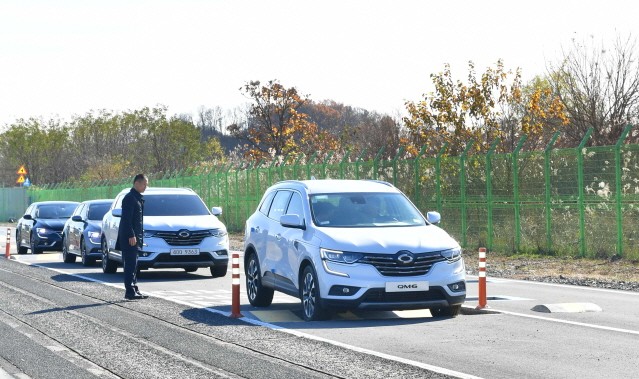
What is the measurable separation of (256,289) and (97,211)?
12.8m

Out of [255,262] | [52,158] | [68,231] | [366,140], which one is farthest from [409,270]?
[52,158]

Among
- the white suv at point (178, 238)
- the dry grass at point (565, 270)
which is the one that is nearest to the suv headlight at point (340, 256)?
the dry grass at point (565, 270)

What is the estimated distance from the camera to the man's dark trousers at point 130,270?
1744 centimetres

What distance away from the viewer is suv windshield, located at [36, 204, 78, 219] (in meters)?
33.7

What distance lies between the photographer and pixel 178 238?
2155 centimetres

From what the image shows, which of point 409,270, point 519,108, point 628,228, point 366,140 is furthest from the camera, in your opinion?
point 366,140

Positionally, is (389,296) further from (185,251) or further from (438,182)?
(438,182)

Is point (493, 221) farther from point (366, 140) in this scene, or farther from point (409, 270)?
point (366, 140)

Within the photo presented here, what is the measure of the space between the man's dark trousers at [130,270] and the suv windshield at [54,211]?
16.2 meters

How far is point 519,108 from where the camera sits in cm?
4003

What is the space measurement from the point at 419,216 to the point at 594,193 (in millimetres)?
10065

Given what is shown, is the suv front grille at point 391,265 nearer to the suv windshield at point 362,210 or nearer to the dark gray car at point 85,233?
the suv windshield at point 362,210

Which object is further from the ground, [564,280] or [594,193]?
[594,193]

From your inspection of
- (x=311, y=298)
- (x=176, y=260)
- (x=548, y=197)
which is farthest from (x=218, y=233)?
(x=311, y=298)
